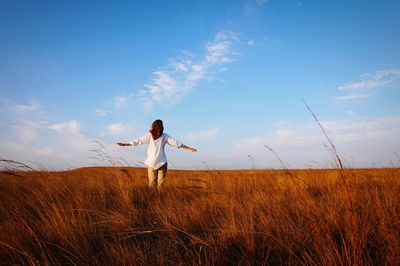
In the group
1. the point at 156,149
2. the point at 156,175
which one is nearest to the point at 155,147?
the point at 156,149

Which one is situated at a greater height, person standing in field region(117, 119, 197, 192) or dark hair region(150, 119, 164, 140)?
dark hair region(150, 119, 164, 140)

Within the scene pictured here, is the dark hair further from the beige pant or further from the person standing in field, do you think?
the beige pant

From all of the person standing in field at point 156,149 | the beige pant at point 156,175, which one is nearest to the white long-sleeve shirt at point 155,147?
the person standing in field at point 156,149

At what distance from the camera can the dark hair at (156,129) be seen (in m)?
7.75

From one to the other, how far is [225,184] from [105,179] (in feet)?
9.24

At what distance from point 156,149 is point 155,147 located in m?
0.06

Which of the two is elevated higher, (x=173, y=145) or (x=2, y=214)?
(x=173, y=145)

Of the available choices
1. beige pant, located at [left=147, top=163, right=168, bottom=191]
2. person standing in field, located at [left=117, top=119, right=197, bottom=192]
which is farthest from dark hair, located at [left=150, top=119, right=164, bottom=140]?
beige pant, located at [left=147, top=163, right=168, bottom=191]

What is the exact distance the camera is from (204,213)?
3.91 meters

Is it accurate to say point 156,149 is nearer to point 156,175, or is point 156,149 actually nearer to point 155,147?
point 155,147

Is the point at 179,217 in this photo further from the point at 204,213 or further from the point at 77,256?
the point at 77,256

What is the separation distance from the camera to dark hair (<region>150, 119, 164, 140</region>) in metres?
7.75

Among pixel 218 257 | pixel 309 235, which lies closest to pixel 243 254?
pixel 218 257

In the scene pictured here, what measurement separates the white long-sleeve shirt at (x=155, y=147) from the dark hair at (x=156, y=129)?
0.26 feet
